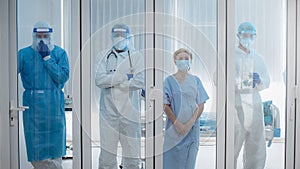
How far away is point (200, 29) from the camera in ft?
10.8

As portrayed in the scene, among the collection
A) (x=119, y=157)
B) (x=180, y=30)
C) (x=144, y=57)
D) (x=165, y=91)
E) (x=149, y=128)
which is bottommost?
(x=119, y=157)

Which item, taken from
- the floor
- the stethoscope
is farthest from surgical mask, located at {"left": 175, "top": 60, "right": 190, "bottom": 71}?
the floor

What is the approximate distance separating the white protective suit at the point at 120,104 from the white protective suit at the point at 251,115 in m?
0.84

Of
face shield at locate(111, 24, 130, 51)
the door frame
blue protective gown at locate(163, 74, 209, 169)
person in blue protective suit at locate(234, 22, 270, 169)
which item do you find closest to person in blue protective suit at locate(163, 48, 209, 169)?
blue protective gown at locate(163, 74, 209, 169)

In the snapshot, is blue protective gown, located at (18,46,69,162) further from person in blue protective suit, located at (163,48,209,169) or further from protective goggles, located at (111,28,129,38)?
person in blue protective suit, located at (163,48,209,169)

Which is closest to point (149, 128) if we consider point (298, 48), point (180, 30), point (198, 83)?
point (198, 83)

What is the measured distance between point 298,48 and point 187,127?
1170mm

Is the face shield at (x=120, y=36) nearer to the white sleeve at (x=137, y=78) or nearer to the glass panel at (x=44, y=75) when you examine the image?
the white sleeve at (x=137, y=78)

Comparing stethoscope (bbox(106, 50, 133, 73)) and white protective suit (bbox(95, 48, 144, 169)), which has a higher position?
stethoscope (bbox(106, 50, 133, 73))

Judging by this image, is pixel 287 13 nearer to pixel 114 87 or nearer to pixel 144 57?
pixel 144 57

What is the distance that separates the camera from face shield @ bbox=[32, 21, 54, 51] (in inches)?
127

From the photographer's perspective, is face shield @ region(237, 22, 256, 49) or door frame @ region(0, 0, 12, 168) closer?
door frame @ region(0, 0, 12, 168)

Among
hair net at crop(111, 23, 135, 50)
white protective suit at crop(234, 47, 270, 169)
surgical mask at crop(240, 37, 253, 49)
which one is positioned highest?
hair net at crop(111, 23, 135, 50)

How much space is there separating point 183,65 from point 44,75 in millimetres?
1166
